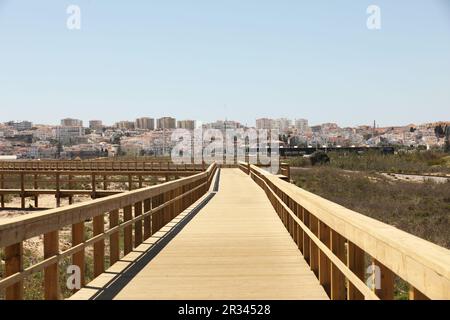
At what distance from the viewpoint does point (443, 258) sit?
2.95 metres

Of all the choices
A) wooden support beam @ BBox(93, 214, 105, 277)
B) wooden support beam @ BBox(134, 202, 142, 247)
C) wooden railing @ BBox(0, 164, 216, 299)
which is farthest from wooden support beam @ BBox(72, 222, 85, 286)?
wooden support beam @ BBox(134, 202, 142, 247)

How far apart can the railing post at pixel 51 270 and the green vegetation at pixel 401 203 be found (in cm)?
1765

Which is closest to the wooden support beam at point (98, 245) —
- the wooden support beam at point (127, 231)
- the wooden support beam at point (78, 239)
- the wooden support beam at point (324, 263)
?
the wooden support beam at point (78, 239)

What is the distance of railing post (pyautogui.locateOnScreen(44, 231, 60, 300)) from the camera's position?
554 centimetres

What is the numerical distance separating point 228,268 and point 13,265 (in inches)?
150

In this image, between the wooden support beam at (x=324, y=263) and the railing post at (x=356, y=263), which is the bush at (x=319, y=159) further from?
the railing post at (x=356, y=263)

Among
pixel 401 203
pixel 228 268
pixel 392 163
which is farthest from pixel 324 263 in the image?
pixel 392 163

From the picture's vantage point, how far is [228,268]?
8.14 metres

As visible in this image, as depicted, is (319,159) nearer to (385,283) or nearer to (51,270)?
(51,270)

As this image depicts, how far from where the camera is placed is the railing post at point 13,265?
472 cm

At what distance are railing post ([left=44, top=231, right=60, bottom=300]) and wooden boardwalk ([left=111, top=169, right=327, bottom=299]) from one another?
2.81 ft

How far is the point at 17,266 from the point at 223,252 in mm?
5203
